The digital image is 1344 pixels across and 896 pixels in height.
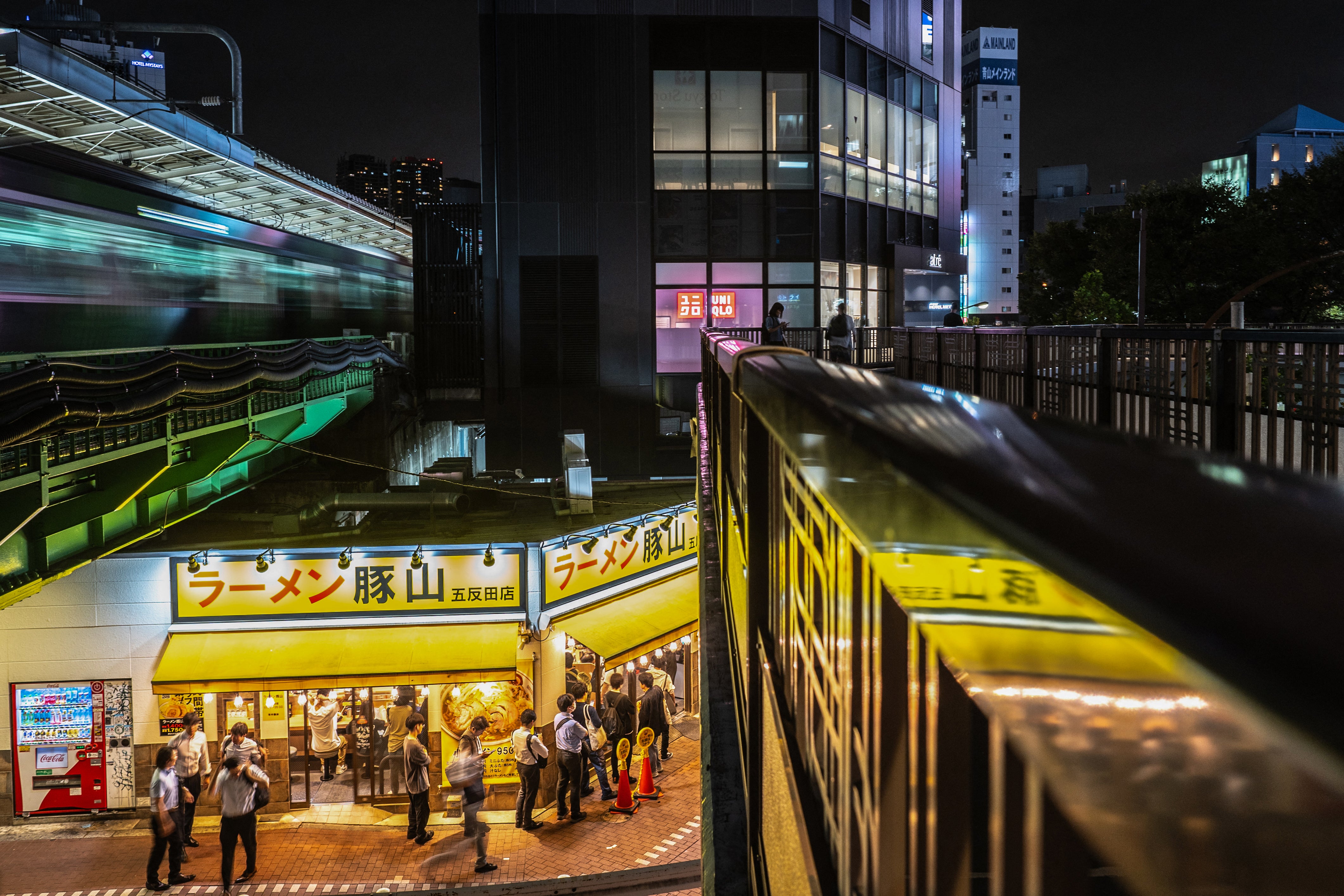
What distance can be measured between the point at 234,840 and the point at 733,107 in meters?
20.2

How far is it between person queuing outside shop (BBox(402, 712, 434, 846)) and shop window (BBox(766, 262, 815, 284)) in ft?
52.5

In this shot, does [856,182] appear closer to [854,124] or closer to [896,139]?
[854,124]

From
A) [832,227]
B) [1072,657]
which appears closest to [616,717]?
[1072,657]

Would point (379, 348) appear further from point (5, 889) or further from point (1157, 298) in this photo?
point (1157, 298)

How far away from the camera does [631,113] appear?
982 inches

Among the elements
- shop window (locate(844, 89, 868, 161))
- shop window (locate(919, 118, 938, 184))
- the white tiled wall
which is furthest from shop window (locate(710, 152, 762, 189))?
the white tiled wall

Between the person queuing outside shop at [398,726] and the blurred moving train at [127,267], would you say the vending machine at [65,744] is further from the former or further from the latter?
the blurred moving train at [127,267]

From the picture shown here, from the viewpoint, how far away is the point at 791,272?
84.7 ft

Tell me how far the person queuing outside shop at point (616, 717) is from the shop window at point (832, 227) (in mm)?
15024

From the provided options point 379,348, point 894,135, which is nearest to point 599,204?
point 379,348

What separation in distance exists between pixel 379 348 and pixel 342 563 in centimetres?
1564

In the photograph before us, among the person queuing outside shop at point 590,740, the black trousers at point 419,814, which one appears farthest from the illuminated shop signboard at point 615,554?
the black trousers at point 419,814

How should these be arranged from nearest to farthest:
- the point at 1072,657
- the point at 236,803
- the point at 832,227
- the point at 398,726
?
the point at 1072,657, the point at 236,803, the point at 398,726, the point at 832,227

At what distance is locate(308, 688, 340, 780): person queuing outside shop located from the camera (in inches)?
567
